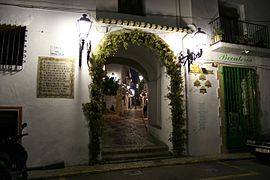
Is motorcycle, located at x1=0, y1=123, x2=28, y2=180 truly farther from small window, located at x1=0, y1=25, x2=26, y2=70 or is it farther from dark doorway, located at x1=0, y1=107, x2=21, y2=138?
small window, located at x1=0, y1=25, x2=26, y2=70

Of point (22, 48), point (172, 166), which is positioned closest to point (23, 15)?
point (22, 48)

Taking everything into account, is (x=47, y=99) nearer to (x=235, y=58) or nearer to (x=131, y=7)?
(x=131, y=7)

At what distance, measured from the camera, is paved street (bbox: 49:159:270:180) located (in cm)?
598

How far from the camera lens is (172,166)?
709 cm

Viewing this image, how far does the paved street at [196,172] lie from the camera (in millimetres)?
5980

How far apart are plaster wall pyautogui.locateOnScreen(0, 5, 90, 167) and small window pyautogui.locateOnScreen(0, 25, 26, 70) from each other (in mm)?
181

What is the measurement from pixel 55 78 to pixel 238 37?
8.00 m

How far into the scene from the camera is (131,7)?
9125mm

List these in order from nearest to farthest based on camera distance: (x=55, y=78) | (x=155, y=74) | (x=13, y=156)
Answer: (x=13, y=156) → (x=55, y=78) → (x=155, y=74)

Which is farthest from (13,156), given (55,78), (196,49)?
(196,49)

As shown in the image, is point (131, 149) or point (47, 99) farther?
point (131, 149)

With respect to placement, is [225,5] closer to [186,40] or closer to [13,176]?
[186,40]

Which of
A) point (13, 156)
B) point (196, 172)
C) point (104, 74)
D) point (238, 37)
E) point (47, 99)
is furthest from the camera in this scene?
point (238, 37)

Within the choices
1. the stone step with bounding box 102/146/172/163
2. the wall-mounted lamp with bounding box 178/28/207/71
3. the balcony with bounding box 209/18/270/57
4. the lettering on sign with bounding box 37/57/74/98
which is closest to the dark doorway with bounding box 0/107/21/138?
the lettering on sign with bounding box 37/57/74/98
